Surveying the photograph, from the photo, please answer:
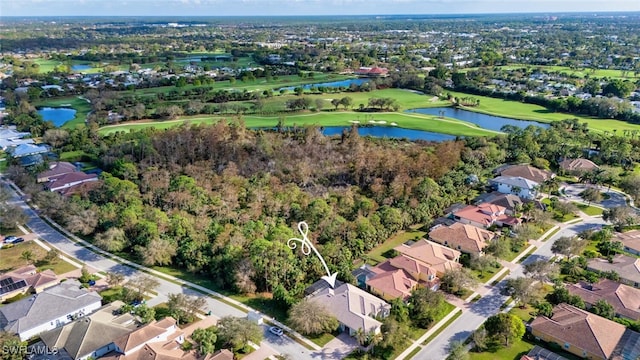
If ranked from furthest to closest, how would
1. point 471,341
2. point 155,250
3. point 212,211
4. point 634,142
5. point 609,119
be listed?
point 609,119 → point 634,142 → point 212,211 → point 155,250 → point 471,341

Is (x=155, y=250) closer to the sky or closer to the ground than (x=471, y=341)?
closer to the sky

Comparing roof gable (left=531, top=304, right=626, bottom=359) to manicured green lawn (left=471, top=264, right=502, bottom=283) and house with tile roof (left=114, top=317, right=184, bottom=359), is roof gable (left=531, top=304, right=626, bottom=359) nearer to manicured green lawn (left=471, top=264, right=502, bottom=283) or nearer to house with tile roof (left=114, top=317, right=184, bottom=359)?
manicured green lawn (left=471, top=264, right=502, bottom=283)

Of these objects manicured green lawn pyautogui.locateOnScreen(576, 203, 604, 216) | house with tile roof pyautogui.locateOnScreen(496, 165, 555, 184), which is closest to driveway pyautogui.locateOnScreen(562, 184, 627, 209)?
manicured green lawn pyautogui.locateOnScreen(576, 203, 604, 216)

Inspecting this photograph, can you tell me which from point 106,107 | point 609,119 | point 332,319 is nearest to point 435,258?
point 332,319

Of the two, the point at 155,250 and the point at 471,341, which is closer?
the point at 471,341

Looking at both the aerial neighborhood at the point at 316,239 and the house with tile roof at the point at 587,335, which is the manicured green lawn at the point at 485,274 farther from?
the house with tile roof at the point at 587,335

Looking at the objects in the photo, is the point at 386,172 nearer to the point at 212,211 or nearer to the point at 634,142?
the point at 212,211

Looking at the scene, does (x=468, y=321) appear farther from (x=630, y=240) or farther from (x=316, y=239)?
(x=630, y=240)

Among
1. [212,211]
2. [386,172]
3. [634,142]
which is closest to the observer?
[212,211]
